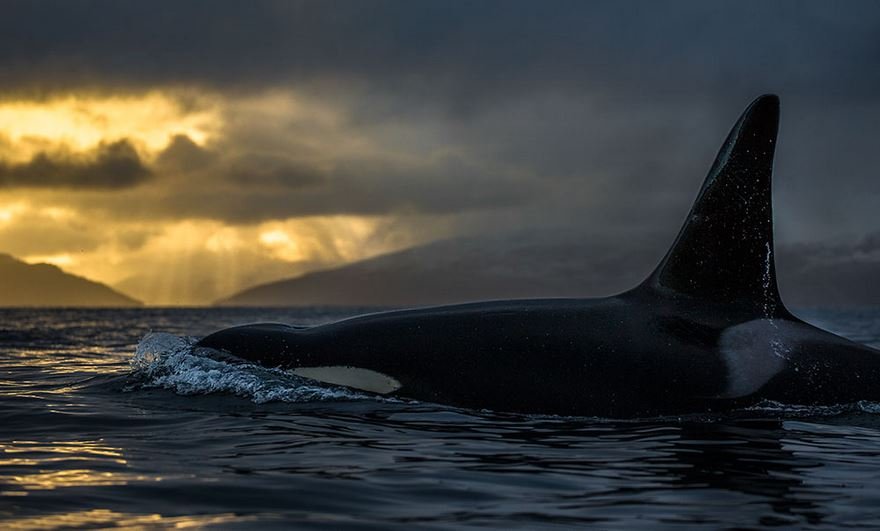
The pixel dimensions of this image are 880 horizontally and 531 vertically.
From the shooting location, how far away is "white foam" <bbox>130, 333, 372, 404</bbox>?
11.0 meters

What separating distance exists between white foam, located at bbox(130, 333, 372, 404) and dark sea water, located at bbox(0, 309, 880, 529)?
0.02 m

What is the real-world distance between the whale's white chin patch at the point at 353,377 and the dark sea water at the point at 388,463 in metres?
0.12

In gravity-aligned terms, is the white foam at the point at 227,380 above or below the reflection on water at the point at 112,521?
above

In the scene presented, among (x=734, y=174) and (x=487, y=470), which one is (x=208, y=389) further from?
(x=734, y=174)

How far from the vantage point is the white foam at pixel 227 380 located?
10961 mm

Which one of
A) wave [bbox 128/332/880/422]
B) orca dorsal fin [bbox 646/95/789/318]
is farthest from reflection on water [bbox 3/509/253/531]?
orca dorsal fin [bbox 646/95/789/318]

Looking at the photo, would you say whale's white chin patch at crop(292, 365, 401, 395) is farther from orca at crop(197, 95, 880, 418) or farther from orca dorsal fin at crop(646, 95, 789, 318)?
orca dorsal fin at crop(646, 95, 789, 318)

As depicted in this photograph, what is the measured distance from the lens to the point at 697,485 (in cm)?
744

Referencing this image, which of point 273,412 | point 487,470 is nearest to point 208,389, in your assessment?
point 273,412

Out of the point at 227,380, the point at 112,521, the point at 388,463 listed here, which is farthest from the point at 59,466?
the point at 227,380

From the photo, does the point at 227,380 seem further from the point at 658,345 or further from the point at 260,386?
the point at 658,345

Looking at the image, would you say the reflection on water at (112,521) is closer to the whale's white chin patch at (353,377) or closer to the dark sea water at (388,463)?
the dark sea water at (388,463)

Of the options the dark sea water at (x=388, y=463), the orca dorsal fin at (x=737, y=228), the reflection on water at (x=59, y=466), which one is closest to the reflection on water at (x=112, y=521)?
the dark sea water at (x=388, y=463)

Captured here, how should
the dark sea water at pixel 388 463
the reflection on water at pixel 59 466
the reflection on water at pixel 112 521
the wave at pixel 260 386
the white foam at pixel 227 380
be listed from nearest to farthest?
the reflection on water at pixel 112 521 → the dark sea water at pixel 388 463 → the reflection on water at pixel 59 466 → the wave at pixel 260 386 → the white foam at pixel 227 380
